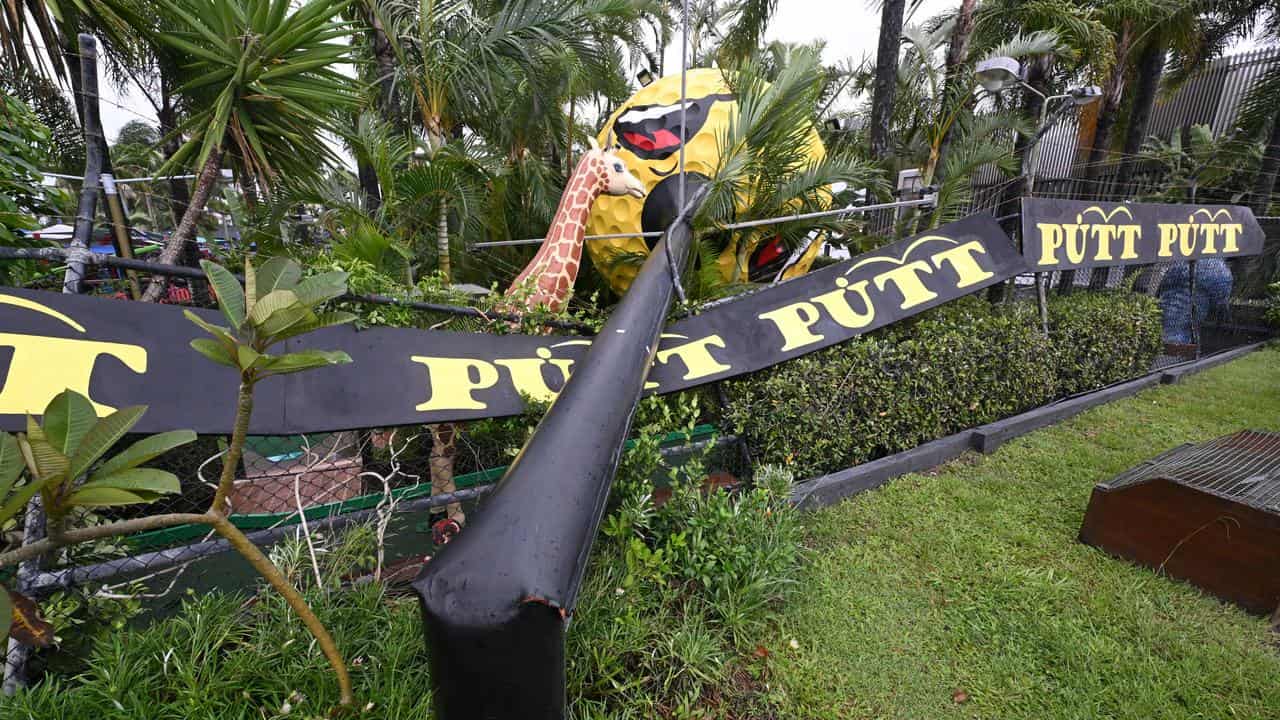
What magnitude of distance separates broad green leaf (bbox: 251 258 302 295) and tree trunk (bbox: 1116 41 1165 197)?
12.3 metres

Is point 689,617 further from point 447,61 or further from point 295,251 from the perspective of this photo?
point 447,61

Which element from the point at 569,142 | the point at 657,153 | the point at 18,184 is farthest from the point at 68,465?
the point at 569,142

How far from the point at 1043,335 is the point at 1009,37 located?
5.41 metres

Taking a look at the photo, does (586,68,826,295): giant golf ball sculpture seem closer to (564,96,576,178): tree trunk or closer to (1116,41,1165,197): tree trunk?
(564,96,576,178): tree trunk

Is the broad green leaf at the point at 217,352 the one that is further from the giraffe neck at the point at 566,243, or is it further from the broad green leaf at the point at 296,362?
the giraffe neck at the point at 566,243

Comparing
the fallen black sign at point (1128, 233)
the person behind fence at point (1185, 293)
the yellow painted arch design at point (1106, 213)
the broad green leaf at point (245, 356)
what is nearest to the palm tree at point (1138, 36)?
the fallen black sign at point (1128, 233)

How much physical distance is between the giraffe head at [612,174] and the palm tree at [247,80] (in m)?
1.94

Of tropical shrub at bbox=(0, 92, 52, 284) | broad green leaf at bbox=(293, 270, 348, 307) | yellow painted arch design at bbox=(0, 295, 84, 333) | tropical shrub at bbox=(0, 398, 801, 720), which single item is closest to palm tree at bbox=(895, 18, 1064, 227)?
tropical shrub at bbox=(0, 398, 801, 720)

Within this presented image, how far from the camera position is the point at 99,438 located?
41.7 inches

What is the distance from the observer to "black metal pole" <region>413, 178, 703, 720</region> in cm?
126

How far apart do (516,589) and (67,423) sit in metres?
0.97

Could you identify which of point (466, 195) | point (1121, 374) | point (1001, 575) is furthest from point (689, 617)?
point (1121, 374)

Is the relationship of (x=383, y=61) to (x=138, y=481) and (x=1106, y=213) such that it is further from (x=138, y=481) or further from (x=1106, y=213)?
(x=1106, y=213)

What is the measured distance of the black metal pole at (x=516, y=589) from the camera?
1.26 metres
